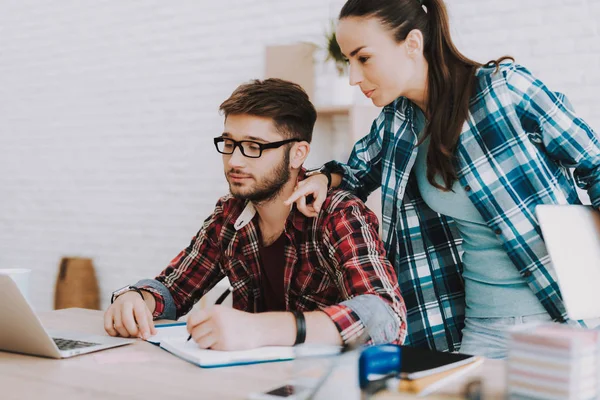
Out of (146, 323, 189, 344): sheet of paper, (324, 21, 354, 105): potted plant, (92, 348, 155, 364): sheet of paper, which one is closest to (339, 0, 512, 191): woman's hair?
(146, 323, 189, 344): sheet of paper

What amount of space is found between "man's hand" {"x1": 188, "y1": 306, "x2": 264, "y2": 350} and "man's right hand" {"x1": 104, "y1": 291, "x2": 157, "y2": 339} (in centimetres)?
22

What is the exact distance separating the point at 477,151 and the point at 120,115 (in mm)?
2677

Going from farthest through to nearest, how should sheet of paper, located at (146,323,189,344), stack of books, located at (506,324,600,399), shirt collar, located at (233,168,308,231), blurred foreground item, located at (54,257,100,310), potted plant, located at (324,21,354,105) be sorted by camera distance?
1. blurred foreground item, located at (54,257,100,310)
2. potted plant, located at (324,21,354,105)
3. shirt collar, located at (233,168,308,231)
4. sheet of paper, located at (146,323,189,344)
5. stack of books, located at (506,324,600,399)

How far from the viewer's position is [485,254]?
1.65m

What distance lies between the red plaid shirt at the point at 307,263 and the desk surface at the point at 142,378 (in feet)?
0.87

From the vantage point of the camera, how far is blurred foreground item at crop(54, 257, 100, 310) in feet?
12.5

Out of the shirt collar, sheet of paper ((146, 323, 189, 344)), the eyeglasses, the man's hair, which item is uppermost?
the man's hair

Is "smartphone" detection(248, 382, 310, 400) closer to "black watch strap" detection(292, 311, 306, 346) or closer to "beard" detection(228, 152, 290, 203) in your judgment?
"black watch strap" detection(292, 311, 306, 346)

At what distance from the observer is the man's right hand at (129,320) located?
1.41 m

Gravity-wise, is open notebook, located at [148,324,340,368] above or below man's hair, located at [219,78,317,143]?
below

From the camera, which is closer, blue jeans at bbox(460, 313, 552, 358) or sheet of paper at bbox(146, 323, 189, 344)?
sheet of paper at bbox(146, 323, 189, 344)

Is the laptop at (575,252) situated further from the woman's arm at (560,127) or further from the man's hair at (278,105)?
the man's hair at (278,105)

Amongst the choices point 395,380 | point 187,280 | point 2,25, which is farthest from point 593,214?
point 2,25

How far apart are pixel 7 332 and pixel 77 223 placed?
2.88 metres
